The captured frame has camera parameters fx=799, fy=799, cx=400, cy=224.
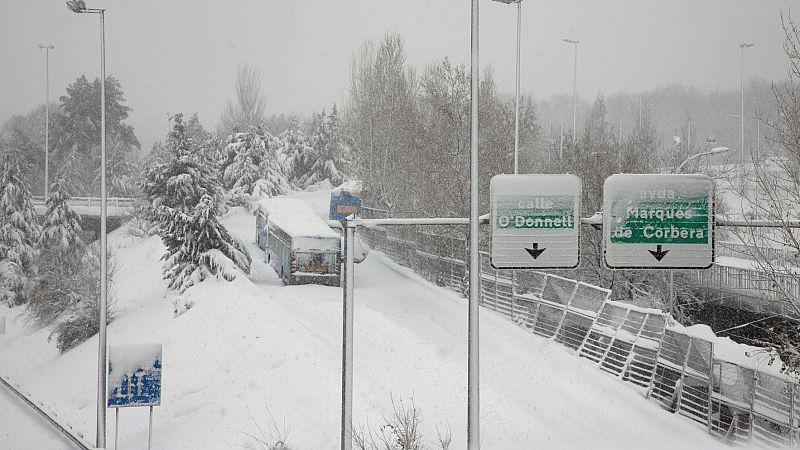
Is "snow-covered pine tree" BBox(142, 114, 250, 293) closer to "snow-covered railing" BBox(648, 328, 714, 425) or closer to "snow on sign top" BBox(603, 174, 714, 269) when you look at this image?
"snow-covered railing" BBox(648, 328, 714, 425)

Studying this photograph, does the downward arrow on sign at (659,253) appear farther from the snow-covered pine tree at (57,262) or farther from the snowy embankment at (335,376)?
the snow-covered pine tree at (57,262)

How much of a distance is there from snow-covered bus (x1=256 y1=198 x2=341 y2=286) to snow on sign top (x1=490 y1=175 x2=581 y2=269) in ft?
76.6

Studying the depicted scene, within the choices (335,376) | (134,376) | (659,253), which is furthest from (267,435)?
(659,253)

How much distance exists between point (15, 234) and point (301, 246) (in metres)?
31.7

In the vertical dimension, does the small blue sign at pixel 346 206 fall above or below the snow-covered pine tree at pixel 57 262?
above

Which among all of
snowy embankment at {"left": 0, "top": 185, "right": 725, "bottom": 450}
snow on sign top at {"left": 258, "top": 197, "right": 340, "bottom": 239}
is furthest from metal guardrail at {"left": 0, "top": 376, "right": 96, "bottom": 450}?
snow on sign top at {"left": 258, "top": 197, "right": 340, "bottom": 239}

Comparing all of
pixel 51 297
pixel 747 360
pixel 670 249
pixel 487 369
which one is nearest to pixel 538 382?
A: pixel 487 369

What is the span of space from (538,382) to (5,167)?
4776 centimetres

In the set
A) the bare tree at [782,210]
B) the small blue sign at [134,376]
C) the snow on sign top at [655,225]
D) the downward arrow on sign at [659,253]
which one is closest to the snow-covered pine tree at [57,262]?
the small blue sign at [134,376]

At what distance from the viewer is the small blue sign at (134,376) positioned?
2206 cm

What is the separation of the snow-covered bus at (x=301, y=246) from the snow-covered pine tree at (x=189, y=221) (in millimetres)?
2451

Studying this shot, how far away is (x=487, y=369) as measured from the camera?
2911 centimetres

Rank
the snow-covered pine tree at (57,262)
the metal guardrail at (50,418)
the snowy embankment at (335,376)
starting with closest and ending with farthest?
the snowy embankment at (335,376) → the metal guardrail at (50,418) → the snow-covered pine tree at (57,262)

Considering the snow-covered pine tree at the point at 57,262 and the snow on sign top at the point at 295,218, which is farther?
the snow-covered pine tree at the point at 57,262
